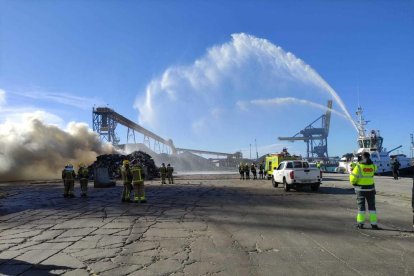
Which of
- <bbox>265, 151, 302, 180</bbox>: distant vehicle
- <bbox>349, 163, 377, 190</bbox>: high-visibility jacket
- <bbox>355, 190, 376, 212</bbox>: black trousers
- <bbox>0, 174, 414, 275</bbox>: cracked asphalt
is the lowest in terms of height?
<bbox>0, 174, 414, 275</bbox>: cracked asphalt

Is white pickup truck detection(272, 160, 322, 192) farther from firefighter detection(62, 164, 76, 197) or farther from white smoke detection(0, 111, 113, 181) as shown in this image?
white smoke detection(0, 111, 113, 181)

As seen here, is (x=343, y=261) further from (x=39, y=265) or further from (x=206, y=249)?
(x=39, y=265)

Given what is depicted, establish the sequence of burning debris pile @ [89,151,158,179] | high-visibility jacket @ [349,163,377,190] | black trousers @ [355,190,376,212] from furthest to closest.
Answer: burning debris pile @ [89,151,158,179] < high-visibility jacket @ [349,163,377,190] < black trousers @ [355,190,376,212]

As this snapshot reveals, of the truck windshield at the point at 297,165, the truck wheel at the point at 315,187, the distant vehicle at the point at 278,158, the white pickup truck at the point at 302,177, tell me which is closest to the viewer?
the white pickup truck at the point at 302,177

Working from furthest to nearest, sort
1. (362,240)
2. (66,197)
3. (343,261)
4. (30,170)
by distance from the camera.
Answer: (30,170)
(66,197)
(362,240)
(343,261)

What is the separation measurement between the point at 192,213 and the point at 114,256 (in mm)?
5474

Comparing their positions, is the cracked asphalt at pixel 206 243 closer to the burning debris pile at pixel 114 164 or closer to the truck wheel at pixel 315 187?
the truck wheel at pixel 315 187

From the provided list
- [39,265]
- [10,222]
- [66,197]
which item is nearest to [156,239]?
[39,265]

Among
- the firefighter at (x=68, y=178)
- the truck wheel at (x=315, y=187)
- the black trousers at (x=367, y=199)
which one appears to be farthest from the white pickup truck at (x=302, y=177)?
the black trousers at (x=367, y=199)

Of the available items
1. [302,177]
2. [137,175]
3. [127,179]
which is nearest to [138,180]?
[137,175]

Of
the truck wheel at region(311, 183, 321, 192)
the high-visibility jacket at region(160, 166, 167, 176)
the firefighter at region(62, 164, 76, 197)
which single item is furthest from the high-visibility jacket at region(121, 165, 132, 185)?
the high-visibility jacket at region(160, 166, 167, 176)

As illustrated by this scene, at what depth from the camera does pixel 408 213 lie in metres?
11.3

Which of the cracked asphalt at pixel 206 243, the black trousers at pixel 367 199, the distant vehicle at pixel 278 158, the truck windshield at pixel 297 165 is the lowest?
the cracked asphalt at pixel 206 243

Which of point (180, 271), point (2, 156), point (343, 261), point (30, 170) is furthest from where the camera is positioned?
point (30, 170)
